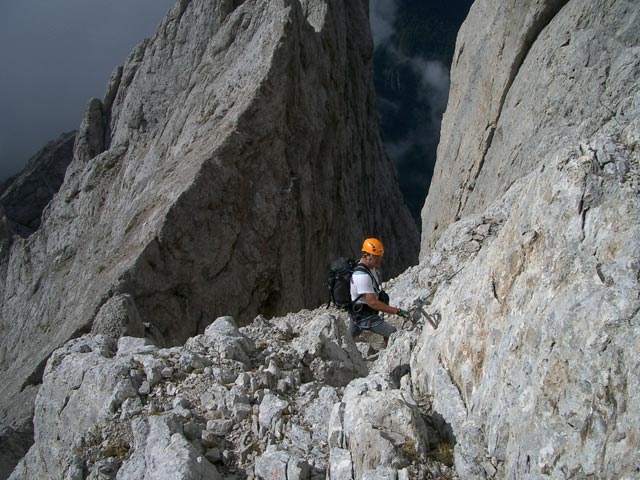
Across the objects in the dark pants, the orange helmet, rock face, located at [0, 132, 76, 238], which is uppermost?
rock face, located at [0, 132, 76, 238]

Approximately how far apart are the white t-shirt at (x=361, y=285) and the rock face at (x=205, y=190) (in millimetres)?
12926

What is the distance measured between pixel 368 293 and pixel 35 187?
1883 inches

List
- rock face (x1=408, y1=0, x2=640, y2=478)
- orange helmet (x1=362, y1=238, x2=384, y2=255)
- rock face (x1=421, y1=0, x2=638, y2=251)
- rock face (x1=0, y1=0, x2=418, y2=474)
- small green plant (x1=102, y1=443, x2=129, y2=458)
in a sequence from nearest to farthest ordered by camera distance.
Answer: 1. rock face (x1=408, y1=0, x2=640, y2=478)
2. small green plant (x1=102, y1=443, x2=129, y2=458)
3. orange helmet (x1=362, y1=238, x2=384, y2=255)
4. rock face (x1=421, y1=0, x2=638, y2=251)
5. rock face (x1=0, y1=0, x2=418, y2=474)

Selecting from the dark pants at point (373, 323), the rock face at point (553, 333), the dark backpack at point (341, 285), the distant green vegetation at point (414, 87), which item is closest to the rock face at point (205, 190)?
the dark backpack at point (341, 285)

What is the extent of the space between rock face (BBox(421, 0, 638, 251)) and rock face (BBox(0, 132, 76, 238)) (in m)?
38.7

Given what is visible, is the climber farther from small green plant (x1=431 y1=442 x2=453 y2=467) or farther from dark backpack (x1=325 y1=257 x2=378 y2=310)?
small green plant (x1=431 y1=442 x2=453 y2=467)

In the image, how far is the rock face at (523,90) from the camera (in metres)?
12.7

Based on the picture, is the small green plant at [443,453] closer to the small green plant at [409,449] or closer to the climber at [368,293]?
the small green plant at [409,449]

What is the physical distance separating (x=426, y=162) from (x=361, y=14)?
20.7 m

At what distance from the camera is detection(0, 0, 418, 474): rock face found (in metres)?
24.9

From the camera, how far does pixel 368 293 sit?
10000 mm

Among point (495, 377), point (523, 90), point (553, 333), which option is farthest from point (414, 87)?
point (553, 333)

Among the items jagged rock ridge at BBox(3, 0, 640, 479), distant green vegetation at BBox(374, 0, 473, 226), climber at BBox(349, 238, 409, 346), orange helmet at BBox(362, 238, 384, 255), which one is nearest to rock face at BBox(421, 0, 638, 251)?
orange helmet at BBox(362, 238, 384, 255)

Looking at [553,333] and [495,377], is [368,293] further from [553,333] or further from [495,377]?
[553,333]
